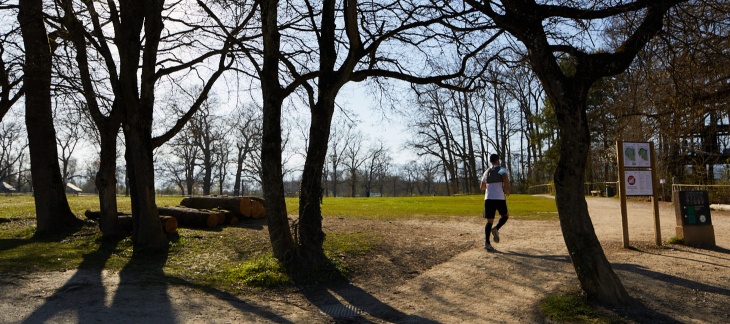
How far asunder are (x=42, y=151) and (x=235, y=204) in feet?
16.2

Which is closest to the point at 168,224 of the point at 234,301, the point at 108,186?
the point at 108,186

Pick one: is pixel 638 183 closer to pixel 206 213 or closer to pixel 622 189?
pixel 622 189

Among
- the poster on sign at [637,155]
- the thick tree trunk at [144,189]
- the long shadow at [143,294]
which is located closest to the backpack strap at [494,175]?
the poster on sign at [637,155]

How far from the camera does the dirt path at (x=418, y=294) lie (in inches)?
232

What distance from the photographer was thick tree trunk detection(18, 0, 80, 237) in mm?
11680

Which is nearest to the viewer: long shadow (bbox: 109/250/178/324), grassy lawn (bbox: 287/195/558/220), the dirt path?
long shadow (bbox: 109/250/178/324)

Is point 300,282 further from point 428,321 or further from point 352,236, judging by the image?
point 352,236

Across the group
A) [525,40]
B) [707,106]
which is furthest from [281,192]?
[707,106]

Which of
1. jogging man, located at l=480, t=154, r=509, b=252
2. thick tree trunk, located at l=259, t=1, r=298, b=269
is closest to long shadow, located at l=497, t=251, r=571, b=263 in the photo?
jogging man, located at l=480, t=154, r=509, b=252

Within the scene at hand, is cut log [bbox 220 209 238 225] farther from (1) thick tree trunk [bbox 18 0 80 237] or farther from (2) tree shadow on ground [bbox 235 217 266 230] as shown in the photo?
(1) thick tree trunk [bbox 18 0 80 237]

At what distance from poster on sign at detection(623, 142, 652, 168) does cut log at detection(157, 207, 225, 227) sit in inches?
381

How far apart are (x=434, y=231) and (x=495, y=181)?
4072 mm

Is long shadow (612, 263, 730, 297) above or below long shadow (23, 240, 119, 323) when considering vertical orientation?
below

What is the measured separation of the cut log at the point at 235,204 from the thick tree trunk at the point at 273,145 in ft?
21.6
